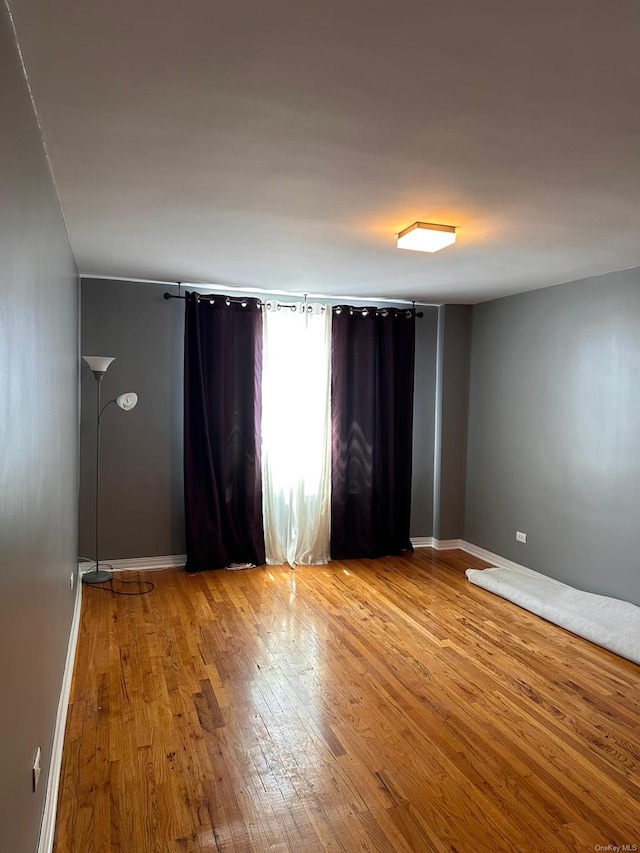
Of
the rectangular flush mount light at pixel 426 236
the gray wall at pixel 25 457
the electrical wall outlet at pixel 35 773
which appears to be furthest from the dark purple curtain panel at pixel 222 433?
the electrical wall outlet at pixel 35 773

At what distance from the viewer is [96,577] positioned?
4902 mm

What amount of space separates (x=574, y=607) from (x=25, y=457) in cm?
389

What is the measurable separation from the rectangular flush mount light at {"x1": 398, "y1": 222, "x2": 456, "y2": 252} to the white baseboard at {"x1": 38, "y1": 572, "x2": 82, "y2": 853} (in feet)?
9.44

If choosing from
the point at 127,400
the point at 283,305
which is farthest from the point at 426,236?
the point at 127,400

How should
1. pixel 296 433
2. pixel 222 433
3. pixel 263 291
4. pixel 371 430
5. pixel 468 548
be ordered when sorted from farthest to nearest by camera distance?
pixel 468 548 → pixel 371 430 → pixel 296 433 → pixel 263 291 → pixel 222 433

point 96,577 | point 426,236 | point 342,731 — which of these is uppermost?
point 426,236

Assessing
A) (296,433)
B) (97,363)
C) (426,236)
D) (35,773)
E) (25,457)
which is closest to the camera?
(25,457)

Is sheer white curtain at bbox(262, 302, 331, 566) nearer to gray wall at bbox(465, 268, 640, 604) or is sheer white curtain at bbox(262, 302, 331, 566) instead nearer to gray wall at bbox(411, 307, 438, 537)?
gray wall at bbox(411, 307, 438, 537)

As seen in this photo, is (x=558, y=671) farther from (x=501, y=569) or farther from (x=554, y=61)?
(x=554, y=61)

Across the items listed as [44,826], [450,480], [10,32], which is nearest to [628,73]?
[10,32]

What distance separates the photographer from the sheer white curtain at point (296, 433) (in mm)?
5625

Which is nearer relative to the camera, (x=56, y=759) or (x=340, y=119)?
(x=340, y=119)

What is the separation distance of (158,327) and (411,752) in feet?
12.9

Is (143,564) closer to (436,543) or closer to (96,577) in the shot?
(96,577)
